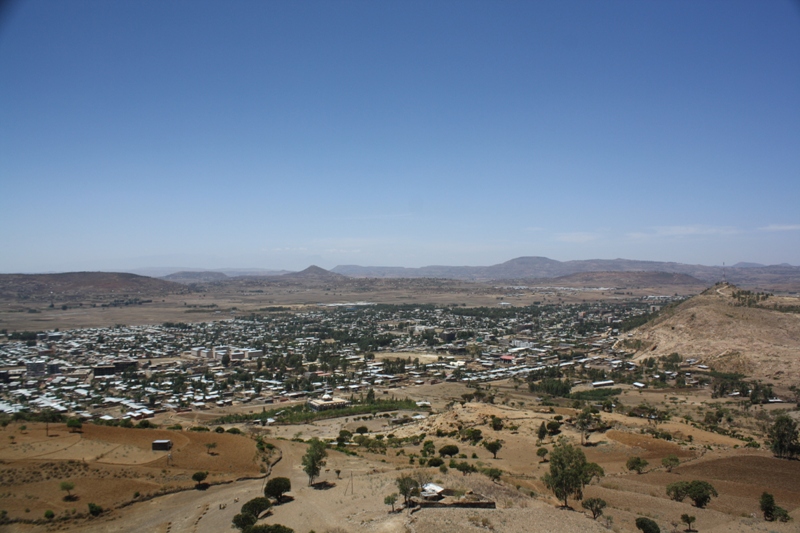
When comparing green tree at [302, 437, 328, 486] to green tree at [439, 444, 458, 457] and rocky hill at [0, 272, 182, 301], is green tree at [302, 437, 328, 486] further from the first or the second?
rocky hill at [0, 272, 182, 301]

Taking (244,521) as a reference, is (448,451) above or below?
below

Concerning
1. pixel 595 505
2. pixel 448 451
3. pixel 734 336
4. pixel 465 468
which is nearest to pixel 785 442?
pixel 595 505

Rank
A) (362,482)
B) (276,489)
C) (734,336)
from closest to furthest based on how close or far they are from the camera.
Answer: (276,489) < (362,482) < (734,336)

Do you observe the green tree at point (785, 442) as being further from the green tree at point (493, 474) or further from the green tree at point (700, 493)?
the green tree at point (493, 474)

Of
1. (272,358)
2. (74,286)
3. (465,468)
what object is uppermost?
(74,286)

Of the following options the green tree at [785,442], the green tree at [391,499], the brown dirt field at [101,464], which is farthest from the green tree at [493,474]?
the green tree at [785,442]

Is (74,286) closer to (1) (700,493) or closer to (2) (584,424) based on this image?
(2) (584,424)

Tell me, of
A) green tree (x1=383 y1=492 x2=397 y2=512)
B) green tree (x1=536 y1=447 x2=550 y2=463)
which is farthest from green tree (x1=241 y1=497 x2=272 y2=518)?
green tree (x1=536 y1=447 x2=550 y2=463)

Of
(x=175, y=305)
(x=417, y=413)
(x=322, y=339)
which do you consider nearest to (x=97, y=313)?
(x=175, y=305)
